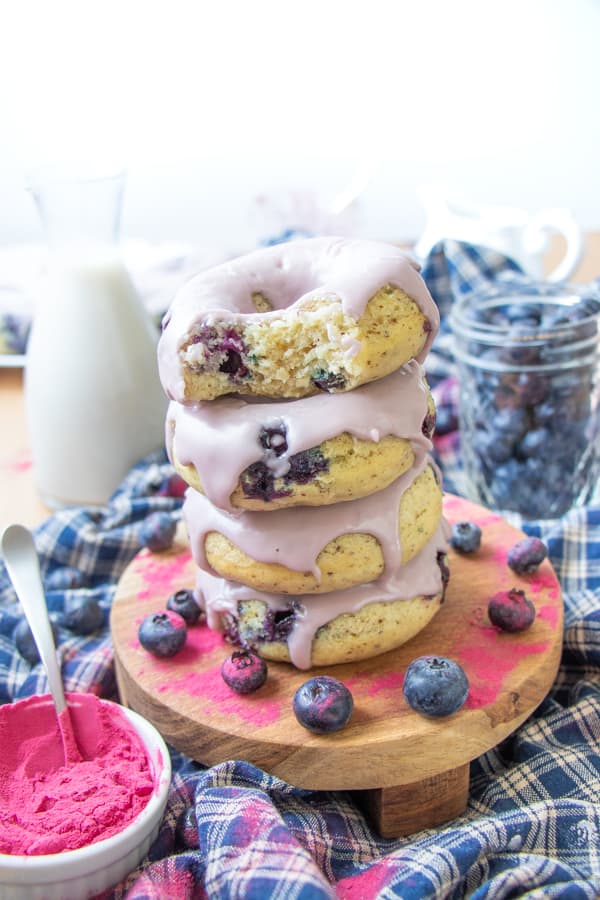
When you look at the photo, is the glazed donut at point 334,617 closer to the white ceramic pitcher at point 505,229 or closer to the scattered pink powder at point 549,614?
the scattered pink powder at point 549,614

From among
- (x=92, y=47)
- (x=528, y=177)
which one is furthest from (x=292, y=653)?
(x=528, y=177)

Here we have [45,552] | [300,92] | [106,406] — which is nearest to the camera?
[45,552]

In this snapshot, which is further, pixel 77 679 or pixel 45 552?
pixel 45 552

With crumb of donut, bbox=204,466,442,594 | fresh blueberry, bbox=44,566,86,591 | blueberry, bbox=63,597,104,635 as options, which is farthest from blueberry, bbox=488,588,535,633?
fresh blueberry, bbox=44,566,86,591

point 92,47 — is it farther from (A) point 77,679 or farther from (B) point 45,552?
(A) point 77,679

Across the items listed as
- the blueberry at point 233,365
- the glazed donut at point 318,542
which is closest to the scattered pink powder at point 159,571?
the glazed donut at point 318,542

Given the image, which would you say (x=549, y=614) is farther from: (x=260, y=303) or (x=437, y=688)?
(x=260, y=303)

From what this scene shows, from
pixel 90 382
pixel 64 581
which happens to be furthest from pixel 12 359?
pixel 64 581

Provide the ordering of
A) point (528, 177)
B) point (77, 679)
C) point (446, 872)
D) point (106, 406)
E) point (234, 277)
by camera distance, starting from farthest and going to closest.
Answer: point (528, 177) < point (106, 406) < point (77, 679) < point (234, 277) < point (446, 872)
